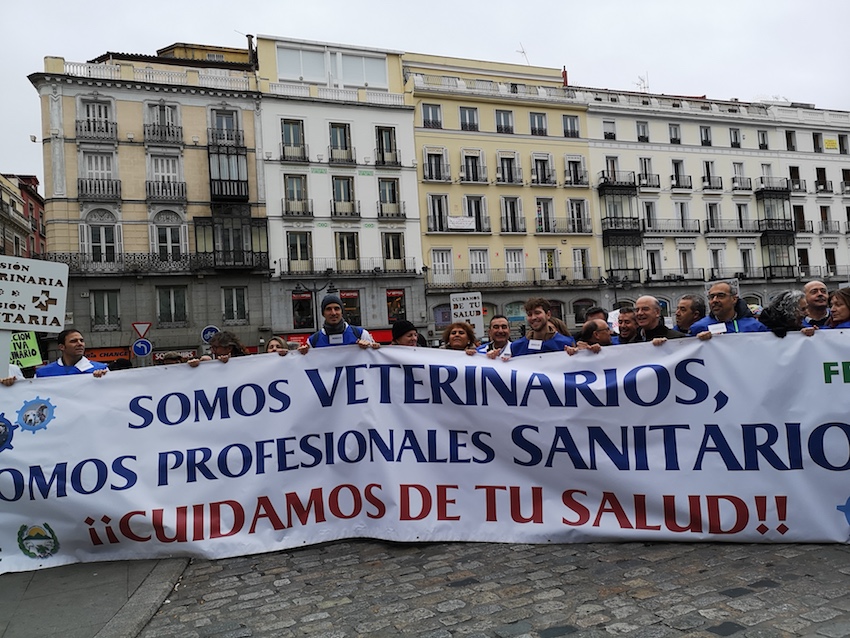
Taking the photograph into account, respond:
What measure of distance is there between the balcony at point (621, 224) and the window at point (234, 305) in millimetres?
23590

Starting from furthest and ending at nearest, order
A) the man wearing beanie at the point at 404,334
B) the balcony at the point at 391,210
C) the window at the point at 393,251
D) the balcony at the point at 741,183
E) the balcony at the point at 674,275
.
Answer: the balcony at the point at 741,183 < the balcony at the point at 674,275 < the balcony at the point at 391,210 < the window at the point at 393,251 < the man wearing beanie at the point at 404,334

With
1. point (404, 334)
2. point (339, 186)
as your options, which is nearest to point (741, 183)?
point (339, 186)

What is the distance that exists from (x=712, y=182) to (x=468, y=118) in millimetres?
18663

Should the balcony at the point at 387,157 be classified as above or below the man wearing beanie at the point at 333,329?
above

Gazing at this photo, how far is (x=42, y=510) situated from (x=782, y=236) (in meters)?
53.3

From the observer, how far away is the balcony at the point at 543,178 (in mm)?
44562

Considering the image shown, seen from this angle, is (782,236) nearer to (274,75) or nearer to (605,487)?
(274,75)

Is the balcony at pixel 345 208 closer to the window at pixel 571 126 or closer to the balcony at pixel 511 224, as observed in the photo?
the balcony at pixel 511 224

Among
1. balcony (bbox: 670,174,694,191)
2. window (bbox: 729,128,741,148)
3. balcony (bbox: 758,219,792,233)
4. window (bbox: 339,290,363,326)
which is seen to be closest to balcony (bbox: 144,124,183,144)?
window (bbox: 339,290,363,326)

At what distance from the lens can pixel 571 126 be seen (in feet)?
151

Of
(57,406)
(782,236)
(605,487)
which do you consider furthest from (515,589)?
(782,236)

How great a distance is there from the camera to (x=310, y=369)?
5.99m

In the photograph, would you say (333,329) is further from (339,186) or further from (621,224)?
(621,224)

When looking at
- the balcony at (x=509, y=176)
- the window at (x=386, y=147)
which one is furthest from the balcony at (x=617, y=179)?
the window at (x=386, y=147)
